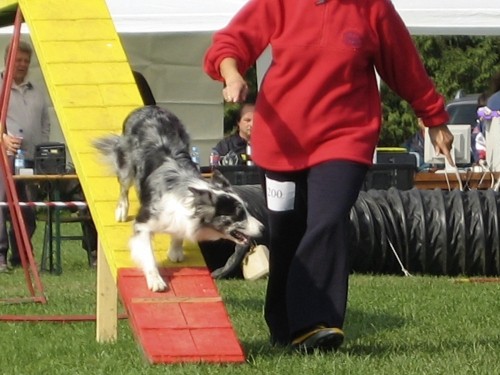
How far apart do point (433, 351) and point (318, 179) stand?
114 cm

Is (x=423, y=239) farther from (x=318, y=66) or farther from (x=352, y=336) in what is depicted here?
(x=318, y=66)

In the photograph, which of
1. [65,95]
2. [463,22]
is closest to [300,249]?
[65,95]

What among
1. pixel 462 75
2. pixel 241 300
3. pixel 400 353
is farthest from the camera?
pixel 462 75

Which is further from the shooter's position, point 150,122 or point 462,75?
point 462,75

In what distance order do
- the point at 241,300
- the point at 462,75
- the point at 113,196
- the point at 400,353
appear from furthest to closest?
the point at 462,75
the point at 241,300
the point at 113,196
the point at 400,353

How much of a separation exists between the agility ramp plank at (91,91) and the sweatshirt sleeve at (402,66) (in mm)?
1360

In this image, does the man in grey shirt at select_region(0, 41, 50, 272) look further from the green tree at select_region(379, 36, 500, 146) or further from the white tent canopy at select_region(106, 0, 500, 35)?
the green tree at select_region(379, 36, 500, 146)

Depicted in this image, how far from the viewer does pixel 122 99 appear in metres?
6.70

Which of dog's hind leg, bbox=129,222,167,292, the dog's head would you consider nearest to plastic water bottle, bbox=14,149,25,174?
the dog's head

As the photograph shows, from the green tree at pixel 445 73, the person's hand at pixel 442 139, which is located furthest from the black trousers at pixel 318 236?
the green tree at pixel 445 73

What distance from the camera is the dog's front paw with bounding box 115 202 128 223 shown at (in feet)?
20.7

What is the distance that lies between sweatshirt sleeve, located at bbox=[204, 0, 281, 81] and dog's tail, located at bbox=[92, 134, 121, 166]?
1.10 metres

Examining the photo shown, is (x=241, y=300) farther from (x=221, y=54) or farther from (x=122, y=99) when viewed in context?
(x=221, y=54)

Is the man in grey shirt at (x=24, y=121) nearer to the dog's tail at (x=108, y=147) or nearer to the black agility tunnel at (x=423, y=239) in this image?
the black agility tunnel at (x=423, y=239)
